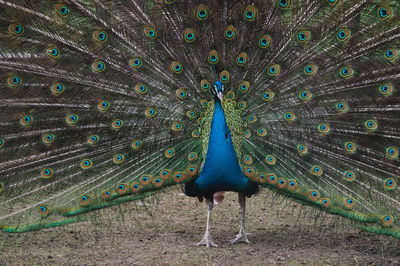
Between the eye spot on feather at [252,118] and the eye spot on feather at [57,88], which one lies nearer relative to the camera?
the eye spot on feather at [57,88]

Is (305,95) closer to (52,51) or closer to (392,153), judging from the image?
(392,153)

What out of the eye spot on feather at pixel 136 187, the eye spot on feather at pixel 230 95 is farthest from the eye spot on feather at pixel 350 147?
the eye spot on feather at pixel 136 187

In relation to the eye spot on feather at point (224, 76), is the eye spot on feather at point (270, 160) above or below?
below

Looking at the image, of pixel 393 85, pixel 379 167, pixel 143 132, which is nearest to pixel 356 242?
pixel 379 167

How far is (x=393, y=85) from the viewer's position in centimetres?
448

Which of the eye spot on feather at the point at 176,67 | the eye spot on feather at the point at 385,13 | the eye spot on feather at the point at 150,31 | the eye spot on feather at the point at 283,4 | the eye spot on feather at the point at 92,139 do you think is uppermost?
the eye spot on feather at the point at 283,4

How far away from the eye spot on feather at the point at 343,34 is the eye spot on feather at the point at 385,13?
0.95 feet

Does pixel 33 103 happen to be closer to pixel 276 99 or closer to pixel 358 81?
pixel 276 99

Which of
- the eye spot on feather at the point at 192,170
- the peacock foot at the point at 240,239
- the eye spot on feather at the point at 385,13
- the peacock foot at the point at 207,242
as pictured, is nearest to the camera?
the eye spot on feather at the point at 385,13

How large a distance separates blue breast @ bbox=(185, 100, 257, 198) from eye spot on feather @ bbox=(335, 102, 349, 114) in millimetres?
994

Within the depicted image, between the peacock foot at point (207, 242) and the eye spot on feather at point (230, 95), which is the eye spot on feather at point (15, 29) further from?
the peacock foot at point (207, 242)

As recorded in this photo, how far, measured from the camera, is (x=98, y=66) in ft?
15.1

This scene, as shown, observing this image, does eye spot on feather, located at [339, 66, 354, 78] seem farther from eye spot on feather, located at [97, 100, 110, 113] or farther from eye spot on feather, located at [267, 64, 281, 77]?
eye spot on feather, located at [97, 100, 110, 113]

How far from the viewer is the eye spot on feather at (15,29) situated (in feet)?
14.2
